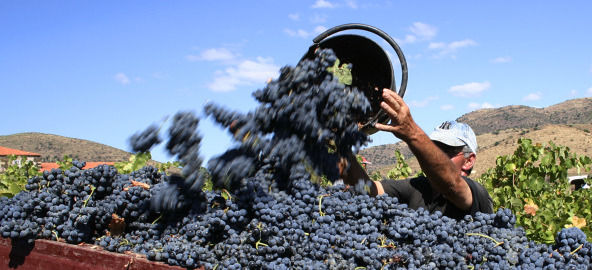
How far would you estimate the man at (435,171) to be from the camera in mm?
2281

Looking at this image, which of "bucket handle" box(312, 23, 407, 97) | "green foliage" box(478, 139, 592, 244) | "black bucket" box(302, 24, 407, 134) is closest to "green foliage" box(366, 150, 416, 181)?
"green foliage" box(478, 139, 592, 244)

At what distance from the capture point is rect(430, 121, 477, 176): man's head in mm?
3121

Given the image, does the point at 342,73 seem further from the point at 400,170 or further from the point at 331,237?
the point at 400,170

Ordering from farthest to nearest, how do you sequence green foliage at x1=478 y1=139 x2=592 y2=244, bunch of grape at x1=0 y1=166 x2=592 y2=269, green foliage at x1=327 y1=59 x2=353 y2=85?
green foliage at x1=478 y1=139 x2=592 y2=244 < green foliage at x1=327 y1=59 x2=353 y2=85 < bunch of grape at x1=0 y1=166 x2=592 y2=269

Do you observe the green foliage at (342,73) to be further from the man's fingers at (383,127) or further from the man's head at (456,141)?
the man's head at (456,141)

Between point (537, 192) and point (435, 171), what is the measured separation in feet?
12.8

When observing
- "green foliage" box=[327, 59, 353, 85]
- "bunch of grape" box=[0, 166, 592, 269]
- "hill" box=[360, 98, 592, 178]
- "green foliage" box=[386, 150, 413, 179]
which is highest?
"hill" box=[360, 98, 592, 178]

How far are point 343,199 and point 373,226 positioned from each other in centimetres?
24

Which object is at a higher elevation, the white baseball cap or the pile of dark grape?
the white baseball cap

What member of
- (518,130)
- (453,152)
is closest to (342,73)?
(453,152)

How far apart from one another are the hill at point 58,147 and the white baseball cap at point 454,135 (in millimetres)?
53596

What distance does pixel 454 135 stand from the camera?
314 cm

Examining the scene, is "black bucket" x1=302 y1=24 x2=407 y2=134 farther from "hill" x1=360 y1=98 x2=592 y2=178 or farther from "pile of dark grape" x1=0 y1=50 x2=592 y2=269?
"hill" x1=360 y1=98 x2=592 y2=178

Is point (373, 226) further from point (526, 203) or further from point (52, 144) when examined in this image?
point (52, 144)
